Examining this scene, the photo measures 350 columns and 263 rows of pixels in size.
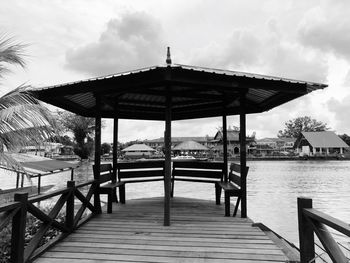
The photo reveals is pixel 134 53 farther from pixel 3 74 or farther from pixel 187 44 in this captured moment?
pixel 3 74

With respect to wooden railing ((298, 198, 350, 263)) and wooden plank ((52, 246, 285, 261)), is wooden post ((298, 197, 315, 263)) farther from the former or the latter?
wooden plank ((52, 246, 285, 261))

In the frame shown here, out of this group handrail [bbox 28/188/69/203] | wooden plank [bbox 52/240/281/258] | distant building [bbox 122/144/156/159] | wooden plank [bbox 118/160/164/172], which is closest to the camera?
handrail [bbox 28/188/69/203]

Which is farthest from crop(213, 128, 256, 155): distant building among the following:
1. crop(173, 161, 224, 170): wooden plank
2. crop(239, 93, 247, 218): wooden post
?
crop(239, 93, 247, 218): wooden post

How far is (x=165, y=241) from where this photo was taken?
391 centimetres

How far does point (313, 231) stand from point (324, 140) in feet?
232

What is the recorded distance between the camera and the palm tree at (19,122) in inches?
161

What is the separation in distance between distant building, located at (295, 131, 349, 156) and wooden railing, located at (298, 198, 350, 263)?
67.0 m

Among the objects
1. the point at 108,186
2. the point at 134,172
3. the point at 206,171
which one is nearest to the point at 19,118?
the point at 108,186

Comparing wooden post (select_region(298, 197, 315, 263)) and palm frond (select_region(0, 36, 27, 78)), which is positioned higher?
palm frond (select_region(0, 36, 27, 78))

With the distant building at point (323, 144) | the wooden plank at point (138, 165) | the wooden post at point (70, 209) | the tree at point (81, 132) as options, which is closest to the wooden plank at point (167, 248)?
the wooden post at point (70, 209)

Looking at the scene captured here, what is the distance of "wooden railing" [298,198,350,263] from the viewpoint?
215 cm

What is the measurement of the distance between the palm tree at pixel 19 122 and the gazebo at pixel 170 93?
0.62 meters

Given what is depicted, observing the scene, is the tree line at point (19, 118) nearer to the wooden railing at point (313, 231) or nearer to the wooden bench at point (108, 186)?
the wooden bench at point (108, 186)

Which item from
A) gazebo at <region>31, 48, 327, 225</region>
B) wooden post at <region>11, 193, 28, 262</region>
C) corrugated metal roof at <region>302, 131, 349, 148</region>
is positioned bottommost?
wooden post at <region>11, 193, 28, 262</region>
